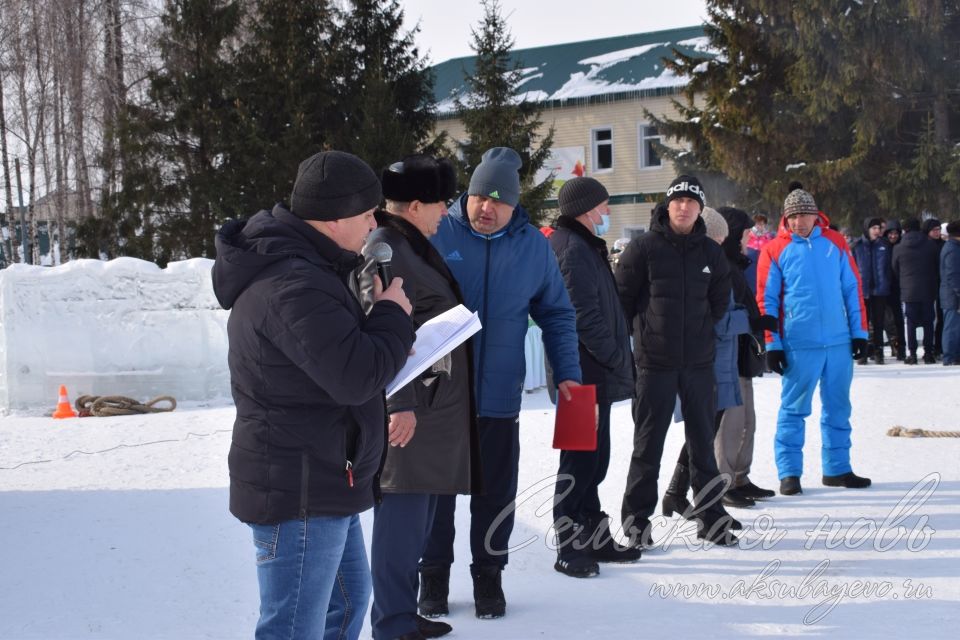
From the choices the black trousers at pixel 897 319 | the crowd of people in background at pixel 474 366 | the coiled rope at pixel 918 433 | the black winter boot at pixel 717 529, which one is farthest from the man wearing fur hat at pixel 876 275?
the black winter boot at pixel 717 529

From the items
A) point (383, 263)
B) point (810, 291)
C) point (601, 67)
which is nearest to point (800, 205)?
point (810, 291)

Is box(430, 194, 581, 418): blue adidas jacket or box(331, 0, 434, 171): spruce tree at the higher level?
box(331, 0, 434, 171): spruce tree

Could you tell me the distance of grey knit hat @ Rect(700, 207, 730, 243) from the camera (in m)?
6.70

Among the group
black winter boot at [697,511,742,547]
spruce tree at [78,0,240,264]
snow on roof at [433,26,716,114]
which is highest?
snow on roof at [433,26,716,114]

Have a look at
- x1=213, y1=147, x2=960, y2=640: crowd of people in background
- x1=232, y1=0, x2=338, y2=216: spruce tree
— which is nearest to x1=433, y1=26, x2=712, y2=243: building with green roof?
x1=232, y1=0, x2=338, y2=216: spruce tree

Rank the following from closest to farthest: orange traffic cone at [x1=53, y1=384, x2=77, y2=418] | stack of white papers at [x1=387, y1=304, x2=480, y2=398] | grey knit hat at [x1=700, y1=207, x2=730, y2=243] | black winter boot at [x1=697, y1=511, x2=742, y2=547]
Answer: stack of white papers at [x1=387, y1=304, x2=480, y2=398] → black winter boot at [x1=697, y1=511, x2=742, y2=547] → grey knit hat at [x1=700, y1=207, x2=730, y2=243] → orange traffic cone at [x1=53, y1=384, x2=77, y2=418]

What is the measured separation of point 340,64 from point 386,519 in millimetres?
21146

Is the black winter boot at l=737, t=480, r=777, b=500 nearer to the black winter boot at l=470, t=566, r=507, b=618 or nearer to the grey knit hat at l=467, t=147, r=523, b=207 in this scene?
the black winter boot at l=470, t=566, r=507, b=618

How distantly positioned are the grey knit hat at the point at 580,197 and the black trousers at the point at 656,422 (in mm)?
967

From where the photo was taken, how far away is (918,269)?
1499cm

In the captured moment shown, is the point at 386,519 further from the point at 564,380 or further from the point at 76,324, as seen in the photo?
the point at 76,324

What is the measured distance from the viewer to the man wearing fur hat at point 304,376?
2805 millimetres

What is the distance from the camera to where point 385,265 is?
3154mm

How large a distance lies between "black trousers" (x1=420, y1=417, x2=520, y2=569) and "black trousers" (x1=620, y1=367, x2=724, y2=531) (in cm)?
121
